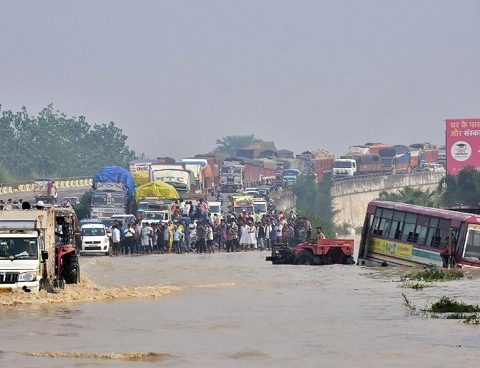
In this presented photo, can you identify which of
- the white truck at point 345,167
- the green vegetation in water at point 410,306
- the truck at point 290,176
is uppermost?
the white truck at point 345,167

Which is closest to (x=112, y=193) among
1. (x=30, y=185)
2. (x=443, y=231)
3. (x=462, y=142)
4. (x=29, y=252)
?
(x=443, y=231)

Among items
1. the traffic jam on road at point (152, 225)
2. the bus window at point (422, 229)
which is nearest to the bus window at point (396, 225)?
the bus window at point (422, 229)

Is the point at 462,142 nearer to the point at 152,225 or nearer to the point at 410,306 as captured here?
the point at 152,225

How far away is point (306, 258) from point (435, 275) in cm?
610

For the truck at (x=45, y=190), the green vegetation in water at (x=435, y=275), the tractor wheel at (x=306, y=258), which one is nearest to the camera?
the green vegetation in water at (x=435, y=275)

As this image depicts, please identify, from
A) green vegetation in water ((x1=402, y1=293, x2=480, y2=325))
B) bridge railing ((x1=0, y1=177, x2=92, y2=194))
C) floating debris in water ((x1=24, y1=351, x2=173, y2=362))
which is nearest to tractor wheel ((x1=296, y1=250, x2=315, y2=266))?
green vegetation in water ((x1=402, y1=293, x2=480, y2=325))

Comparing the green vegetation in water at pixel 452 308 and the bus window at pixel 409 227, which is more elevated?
the bus window at pixel 409 227

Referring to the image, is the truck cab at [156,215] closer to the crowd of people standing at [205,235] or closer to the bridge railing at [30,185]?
the crowd of people standing at [205,235]

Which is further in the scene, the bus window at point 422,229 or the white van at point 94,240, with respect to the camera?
the white van at point 94,240

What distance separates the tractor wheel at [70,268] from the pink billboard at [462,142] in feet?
239

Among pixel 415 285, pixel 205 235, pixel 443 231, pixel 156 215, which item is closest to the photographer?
pixel 415 285

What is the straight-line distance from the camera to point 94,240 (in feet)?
176

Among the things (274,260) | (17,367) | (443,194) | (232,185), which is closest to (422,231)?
(274,260)

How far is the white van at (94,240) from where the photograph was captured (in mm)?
53281
